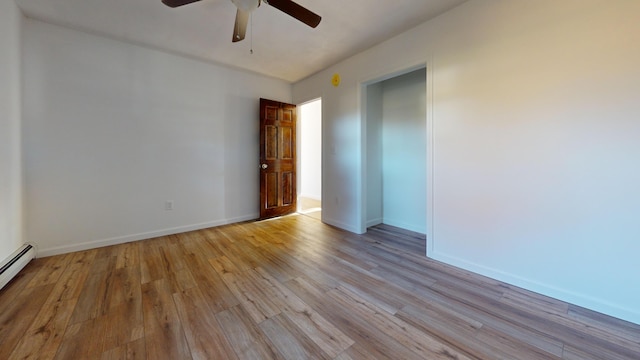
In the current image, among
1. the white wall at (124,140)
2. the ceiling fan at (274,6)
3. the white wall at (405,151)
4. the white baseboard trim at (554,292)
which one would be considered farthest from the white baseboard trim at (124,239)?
the white baseboard trim at (554,292)

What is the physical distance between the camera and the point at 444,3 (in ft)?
7.18

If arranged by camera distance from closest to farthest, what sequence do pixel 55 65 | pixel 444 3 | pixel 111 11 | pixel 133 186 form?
pixel 444 3 → pixel 111 11 → pixel 55 65 → pixel 133 186

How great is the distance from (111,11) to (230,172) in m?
2.31

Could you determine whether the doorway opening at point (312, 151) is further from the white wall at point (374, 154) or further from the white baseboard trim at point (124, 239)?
the white baseboard trim at point (124, 239)

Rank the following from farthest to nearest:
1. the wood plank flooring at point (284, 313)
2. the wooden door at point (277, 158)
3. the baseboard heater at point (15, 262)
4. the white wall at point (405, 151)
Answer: the wooden door at point (277, 158) → the white wall at point (405, 151) → the baseboard heater at point (15, 262) → the wood plank flooring at point (284, 313)

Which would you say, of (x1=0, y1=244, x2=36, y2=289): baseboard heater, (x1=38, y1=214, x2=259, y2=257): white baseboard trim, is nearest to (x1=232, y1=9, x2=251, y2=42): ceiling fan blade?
(x1=38, y1=214, x2=259, y2=257): white baseboard trim

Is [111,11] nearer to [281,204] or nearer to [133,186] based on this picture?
[133,186]

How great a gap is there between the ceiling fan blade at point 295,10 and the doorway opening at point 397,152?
4.76 feet

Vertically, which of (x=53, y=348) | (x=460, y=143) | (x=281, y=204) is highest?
(x=460, y=143)

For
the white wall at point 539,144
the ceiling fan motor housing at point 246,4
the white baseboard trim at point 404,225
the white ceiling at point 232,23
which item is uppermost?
the white ceiling at point 232,23

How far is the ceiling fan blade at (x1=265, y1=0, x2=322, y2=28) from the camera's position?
6.14 feet

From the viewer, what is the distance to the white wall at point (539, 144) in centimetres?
155

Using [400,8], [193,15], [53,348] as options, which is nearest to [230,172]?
[193,15]

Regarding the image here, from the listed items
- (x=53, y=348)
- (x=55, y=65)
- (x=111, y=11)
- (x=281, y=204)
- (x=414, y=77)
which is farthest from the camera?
(x=281, y=204)
